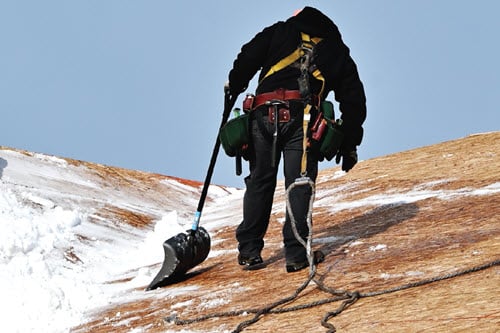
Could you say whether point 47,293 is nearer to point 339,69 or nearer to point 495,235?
point 339,69

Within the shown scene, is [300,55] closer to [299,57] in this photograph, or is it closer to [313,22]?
[299,57]

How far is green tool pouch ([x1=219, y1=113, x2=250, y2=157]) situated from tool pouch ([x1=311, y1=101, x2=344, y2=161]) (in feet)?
2.19

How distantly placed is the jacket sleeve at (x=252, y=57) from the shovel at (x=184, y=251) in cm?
43

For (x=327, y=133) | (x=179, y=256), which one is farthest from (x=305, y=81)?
(x=179, y=256)

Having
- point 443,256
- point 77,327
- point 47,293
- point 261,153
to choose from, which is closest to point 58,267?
point 47,293

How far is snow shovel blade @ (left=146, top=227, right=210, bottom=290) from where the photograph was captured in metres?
8.14

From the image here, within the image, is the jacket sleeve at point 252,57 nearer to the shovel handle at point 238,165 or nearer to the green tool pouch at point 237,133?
the green tool pouch at point 237,133

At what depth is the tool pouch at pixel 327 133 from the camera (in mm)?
7027

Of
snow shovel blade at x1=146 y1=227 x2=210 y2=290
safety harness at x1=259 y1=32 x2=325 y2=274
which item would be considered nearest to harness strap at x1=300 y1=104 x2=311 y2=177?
safety harness at x1=259 y1=32 x2=325 y2=274

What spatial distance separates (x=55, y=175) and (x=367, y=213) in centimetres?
1000

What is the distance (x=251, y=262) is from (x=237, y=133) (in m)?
1.40

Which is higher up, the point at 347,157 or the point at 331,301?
the point at 347,157

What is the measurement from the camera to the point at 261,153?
7277 mm

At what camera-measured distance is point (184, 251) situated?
27.0 ft
